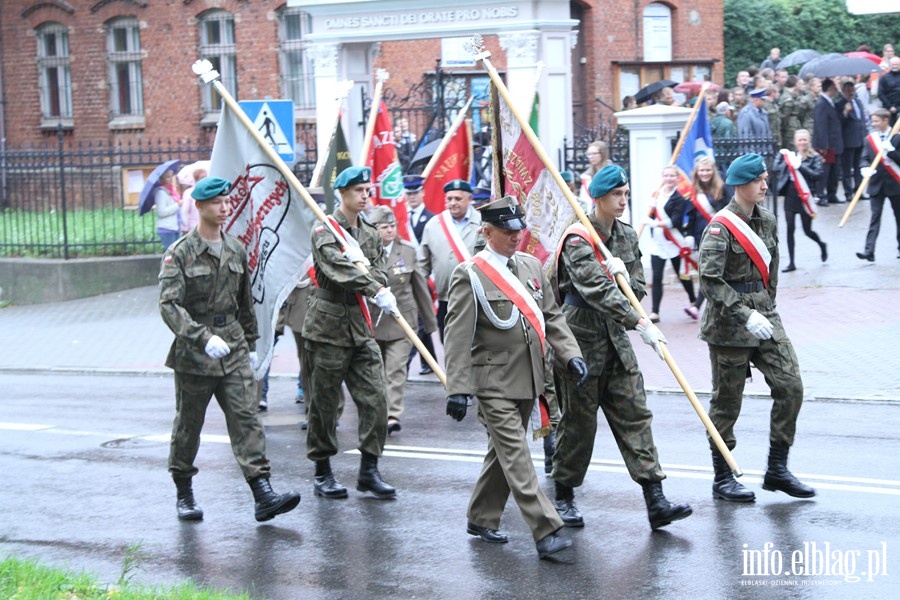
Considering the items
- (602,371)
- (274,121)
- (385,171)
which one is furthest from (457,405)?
(274,121)

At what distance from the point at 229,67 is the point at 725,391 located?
23803mm

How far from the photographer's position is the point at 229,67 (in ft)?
100

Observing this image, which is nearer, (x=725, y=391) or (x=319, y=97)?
(x=725, y=391)

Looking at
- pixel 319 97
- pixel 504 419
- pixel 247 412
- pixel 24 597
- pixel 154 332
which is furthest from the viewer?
pixel 319 97

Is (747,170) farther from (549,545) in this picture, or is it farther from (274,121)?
(274,121)

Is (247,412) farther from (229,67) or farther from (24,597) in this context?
(229,67)

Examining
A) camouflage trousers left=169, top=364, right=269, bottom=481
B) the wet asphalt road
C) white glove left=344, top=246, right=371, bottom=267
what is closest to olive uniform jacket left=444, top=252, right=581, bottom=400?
the wet asphalt road

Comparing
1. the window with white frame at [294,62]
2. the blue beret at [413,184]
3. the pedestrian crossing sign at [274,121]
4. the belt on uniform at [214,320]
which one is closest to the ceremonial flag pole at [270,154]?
the belt on uniform at [214,320]

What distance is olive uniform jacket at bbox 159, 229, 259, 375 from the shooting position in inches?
316

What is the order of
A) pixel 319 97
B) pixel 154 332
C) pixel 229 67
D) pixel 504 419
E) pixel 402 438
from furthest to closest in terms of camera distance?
pixel 229 67 → pixel 319 97 → pixel 154 332 → pixel 402 438 → pixel 504 419

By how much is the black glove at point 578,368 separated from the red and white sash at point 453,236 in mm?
3957

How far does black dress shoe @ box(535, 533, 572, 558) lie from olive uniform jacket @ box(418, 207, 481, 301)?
4469 millimetres

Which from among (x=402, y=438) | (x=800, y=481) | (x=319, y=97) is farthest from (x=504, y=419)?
(x=319, y=97)

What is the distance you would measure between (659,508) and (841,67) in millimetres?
17491
